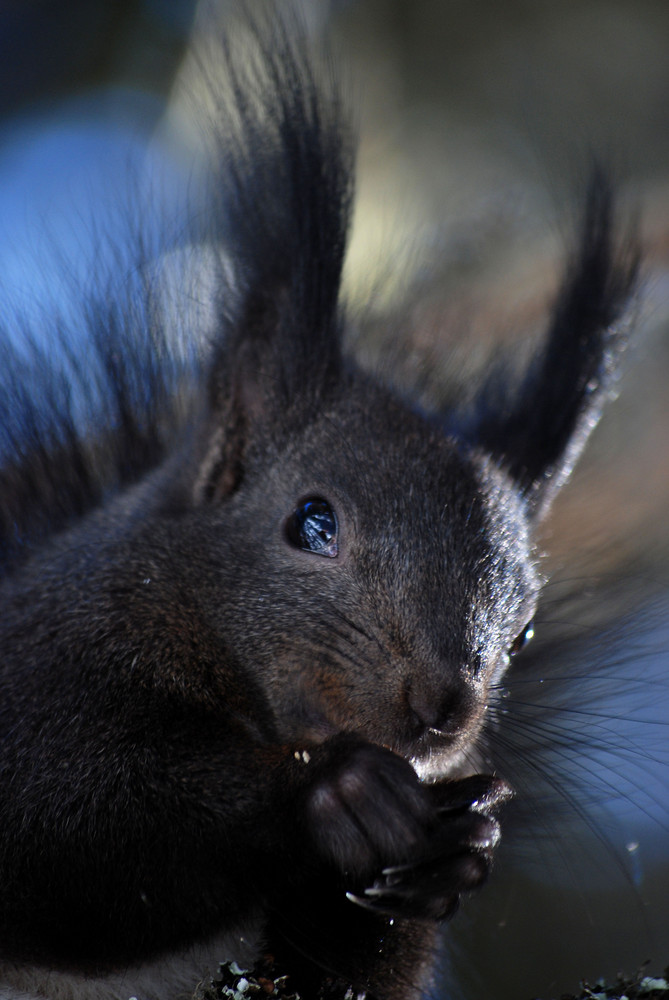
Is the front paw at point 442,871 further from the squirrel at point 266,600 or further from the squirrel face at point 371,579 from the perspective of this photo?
the squirrel face at point 371,579

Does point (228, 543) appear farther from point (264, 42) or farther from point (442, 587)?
point (264, 42)

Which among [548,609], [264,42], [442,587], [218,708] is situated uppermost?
[264,42]

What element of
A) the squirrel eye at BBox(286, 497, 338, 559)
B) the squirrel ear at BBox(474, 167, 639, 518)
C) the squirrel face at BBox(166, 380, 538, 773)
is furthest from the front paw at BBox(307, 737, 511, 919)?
the squirrel ear at BBox(474, 167, 639, 518)

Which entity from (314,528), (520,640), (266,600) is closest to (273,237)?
(314,528)

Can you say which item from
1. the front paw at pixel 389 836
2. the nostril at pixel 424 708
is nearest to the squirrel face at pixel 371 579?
the nostril at pixel 424 708

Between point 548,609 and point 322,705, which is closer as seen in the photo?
point 322,705

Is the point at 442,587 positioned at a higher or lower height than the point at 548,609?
higher

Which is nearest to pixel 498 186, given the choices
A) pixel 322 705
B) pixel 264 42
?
pixel 264 42

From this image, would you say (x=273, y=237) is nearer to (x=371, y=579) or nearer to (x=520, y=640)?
(x=371, y=579)
